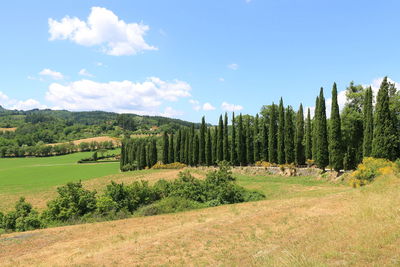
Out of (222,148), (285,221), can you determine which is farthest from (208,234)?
(222,148)

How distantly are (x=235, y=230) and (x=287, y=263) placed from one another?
5718 millimetres

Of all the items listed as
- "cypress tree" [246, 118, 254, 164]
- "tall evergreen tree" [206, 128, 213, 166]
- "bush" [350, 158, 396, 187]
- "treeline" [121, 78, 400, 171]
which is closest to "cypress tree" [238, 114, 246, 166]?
"treeline" [121, 78, 400, 171]

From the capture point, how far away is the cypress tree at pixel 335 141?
32.2 metres

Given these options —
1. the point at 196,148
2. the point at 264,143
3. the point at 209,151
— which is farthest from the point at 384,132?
the point at 196,148

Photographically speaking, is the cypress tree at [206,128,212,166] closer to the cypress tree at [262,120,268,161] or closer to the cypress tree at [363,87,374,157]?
the cypress tree at [262,120,268,161]

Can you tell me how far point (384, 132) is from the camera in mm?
28609

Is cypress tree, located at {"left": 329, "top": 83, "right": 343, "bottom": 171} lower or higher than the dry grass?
higher

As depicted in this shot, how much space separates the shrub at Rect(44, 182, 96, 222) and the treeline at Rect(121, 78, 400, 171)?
19.3m

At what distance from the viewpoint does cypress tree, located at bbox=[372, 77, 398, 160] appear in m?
28.2

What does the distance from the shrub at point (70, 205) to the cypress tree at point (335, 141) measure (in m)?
27.5

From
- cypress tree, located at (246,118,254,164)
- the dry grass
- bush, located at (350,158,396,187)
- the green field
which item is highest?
cypress tree, located at (246,118,254,164)

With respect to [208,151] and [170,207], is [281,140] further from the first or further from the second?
[170,207]

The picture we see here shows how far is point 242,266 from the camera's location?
288 inches

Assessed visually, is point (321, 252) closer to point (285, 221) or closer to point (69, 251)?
point (285, 221)
